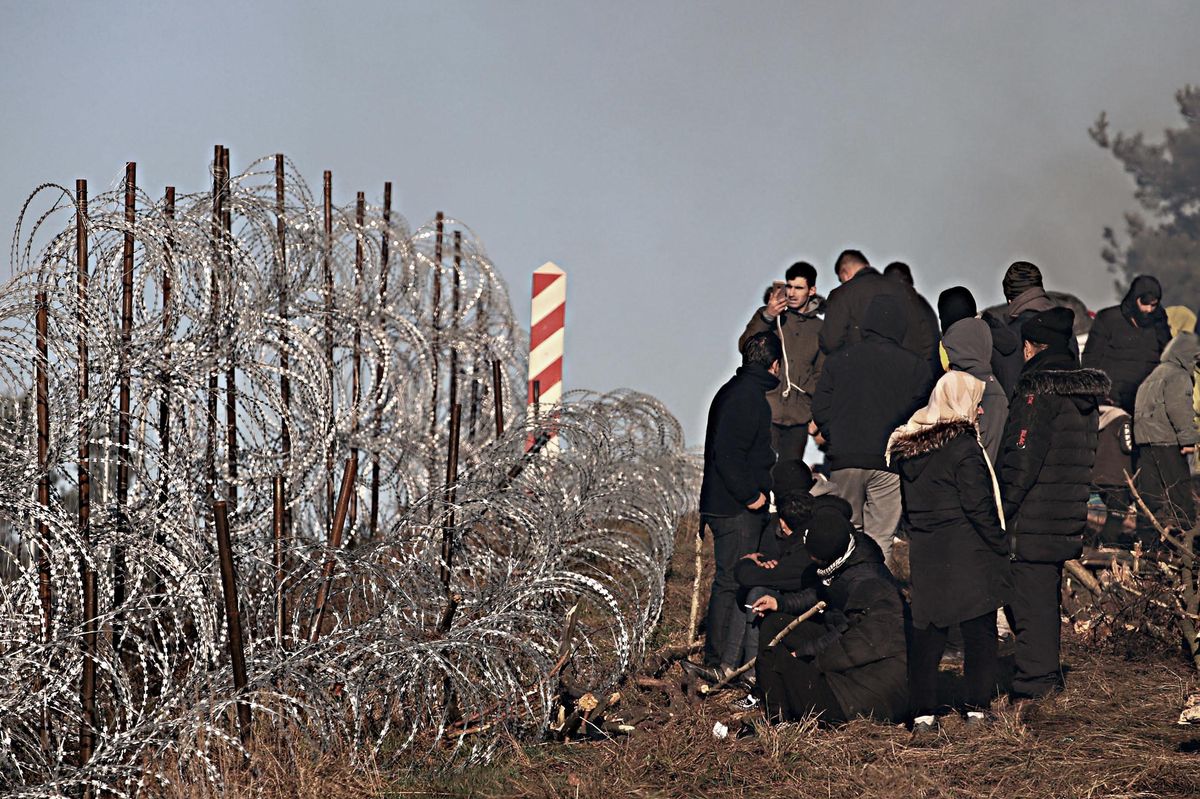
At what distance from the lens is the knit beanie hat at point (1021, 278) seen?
7855 mm

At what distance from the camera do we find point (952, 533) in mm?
6484

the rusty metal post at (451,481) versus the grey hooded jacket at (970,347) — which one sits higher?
the grey hooded jacket at (970,347)

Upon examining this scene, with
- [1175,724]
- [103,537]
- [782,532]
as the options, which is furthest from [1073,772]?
[103,537]

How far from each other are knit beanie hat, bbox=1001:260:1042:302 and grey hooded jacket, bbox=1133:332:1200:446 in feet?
10.5

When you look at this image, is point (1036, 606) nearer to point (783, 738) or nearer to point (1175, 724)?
point (1175, 724)

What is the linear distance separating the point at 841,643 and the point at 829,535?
1.49ft

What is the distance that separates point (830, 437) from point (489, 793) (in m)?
3.25

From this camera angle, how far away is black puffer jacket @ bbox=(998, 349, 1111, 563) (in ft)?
22.1

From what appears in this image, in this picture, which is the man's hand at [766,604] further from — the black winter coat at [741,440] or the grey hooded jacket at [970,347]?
the grey hooded jacket at [970,347]

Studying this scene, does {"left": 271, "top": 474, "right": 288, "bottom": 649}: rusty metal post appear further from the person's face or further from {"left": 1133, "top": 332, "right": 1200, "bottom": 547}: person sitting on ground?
{"left": 1133, "top": 332, "right": 1200, "bottom": 547}: person sitting on ground

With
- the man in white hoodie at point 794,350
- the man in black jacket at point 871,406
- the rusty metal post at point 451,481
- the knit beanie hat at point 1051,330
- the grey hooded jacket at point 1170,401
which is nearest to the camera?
the knit beanie hat at point 1051,330

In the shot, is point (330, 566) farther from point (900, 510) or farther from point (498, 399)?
point (498, 399)

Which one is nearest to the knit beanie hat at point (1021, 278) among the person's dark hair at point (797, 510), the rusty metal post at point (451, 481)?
the person's dark hair at point (797, 510)

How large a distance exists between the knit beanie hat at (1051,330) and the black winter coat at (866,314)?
1.29 metres
